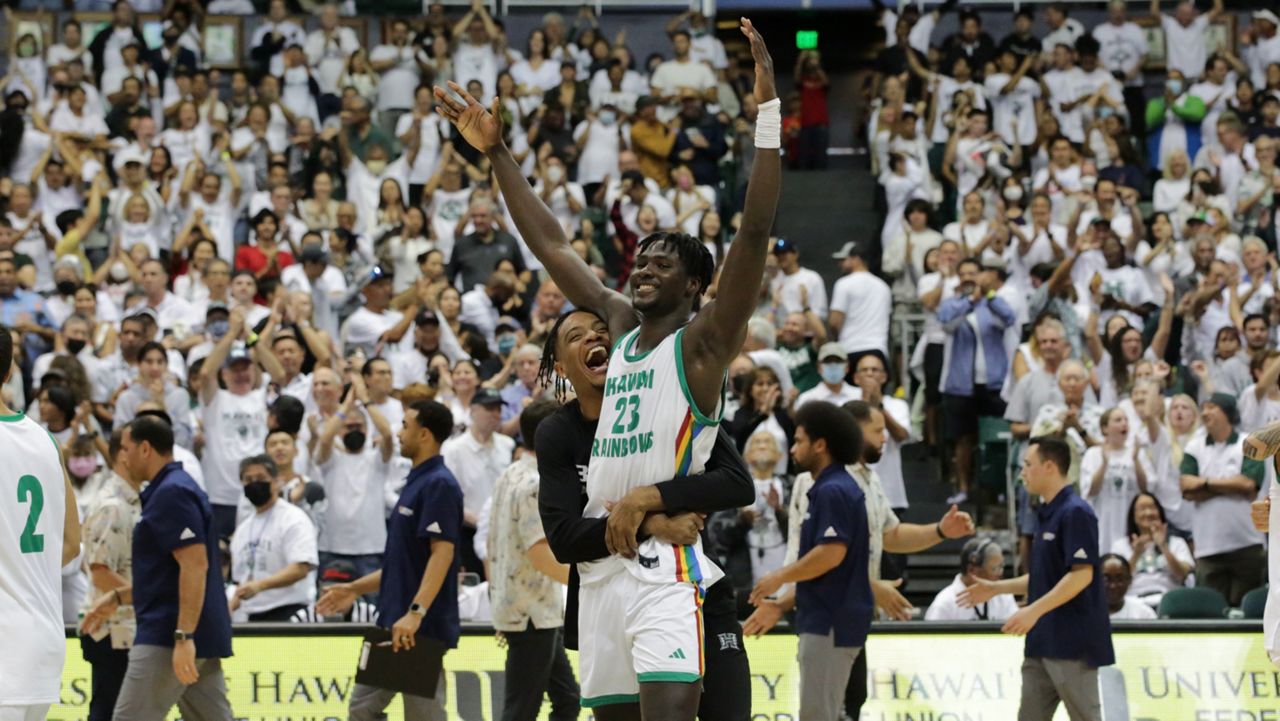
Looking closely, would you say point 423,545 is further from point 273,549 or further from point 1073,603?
point 1073,603

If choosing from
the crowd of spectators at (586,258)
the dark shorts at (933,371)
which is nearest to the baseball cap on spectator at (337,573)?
the crowd of spectators at (586,258)

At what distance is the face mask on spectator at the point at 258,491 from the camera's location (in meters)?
11.6

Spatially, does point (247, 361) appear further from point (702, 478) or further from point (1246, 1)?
point (1246, 1)

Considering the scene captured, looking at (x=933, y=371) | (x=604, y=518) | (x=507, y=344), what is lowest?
(x=604, y=518)

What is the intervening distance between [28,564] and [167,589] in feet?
8.70

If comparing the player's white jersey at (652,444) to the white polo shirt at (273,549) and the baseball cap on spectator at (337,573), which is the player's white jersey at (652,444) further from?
the baseball cap on spectator at (337,573)

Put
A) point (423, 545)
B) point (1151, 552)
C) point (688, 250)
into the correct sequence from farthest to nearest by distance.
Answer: point (1151, 552)
point (423, 545)
point (688, 250)

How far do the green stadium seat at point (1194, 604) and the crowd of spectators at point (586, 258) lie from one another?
116 centimetres

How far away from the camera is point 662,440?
6012mm

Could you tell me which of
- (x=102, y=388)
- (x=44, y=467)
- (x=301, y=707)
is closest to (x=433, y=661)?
(x=301, y=707)

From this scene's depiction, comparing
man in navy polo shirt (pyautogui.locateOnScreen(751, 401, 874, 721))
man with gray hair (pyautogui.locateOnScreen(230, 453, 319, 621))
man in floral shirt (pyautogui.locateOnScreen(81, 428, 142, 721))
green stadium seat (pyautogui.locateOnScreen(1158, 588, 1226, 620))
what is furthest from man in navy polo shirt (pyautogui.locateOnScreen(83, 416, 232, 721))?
green stadium seat (pyautogui.locateOnScreen(1158, 588, 1226, 620))

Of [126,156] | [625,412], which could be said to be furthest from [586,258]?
[625,412]

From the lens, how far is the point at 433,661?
30.2 ft

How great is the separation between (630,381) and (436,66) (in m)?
15.2
